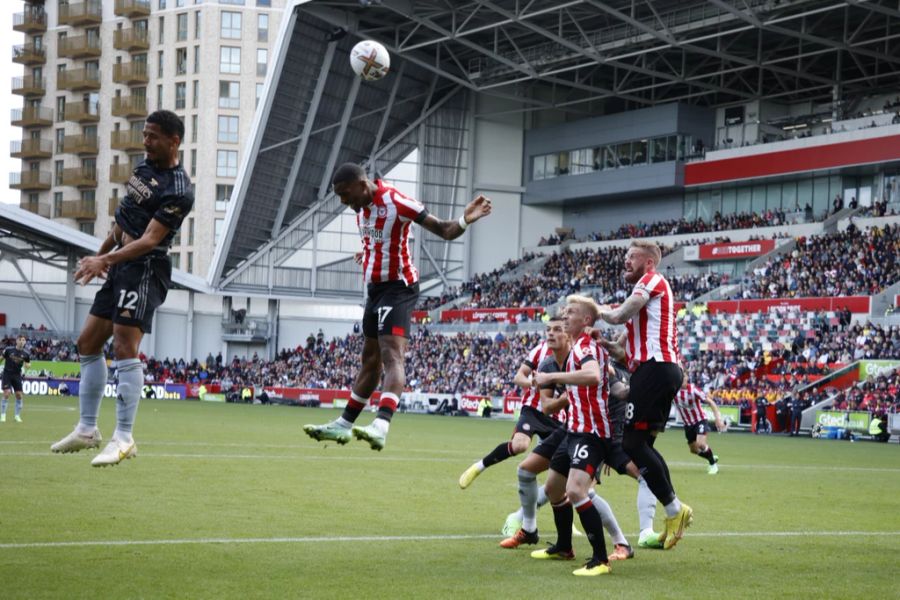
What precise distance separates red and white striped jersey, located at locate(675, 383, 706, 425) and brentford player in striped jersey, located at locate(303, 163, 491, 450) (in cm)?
796

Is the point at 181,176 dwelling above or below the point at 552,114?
below

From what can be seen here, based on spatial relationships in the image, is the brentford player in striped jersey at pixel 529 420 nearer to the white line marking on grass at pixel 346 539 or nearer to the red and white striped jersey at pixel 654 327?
the white line marking on grass at pixel 346 539

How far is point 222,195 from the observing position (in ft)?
295

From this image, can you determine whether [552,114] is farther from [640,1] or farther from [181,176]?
[181,176]

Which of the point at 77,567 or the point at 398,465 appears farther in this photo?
the point at 398,465

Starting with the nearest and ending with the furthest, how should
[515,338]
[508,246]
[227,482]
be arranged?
[227,482]
[515,338]
[508,246]

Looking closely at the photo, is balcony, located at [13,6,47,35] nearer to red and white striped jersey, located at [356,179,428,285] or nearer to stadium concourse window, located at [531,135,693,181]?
stadium concourse window, located at [531,135,693,181]

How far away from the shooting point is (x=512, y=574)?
33.1ft

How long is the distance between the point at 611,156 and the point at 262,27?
1367 inches

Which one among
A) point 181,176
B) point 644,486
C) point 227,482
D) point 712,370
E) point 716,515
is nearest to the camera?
point 181,176

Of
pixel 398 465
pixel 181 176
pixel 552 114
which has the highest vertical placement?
pixel 552 114

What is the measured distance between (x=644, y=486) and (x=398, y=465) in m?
9.70

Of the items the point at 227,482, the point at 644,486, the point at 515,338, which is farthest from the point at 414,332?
the point at 644,486

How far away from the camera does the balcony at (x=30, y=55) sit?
323 ft
